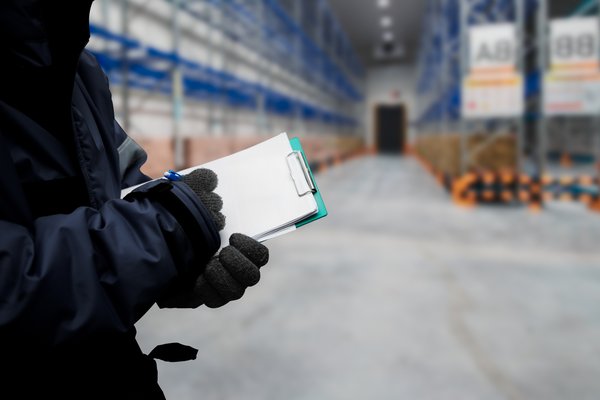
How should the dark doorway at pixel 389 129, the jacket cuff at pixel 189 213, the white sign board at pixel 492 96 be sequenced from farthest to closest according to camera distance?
1. the dark doorway at pixel 389 129
2. the white sign board at pixel 492 96
3. the jacket cuff at pixel 189 213

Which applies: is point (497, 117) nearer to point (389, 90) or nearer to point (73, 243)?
point (73, 243)

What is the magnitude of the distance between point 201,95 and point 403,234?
A: 627 centimetres

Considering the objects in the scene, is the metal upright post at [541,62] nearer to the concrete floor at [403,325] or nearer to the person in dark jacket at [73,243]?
the concrete floor at [403,325]

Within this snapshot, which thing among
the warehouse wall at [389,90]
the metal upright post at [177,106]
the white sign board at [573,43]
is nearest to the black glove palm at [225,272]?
the metal upright post at [177,106]

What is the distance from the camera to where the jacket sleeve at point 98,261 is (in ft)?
2.04

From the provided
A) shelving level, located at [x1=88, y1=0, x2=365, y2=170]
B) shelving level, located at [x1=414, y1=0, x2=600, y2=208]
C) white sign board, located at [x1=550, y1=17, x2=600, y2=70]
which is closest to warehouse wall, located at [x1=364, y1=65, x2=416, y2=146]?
shelving level, located at [x1=88, y1=0, x2=365, y2=170]

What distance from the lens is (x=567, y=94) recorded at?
599 cm

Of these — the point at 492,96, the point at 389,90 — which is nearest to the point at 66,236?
the point at 492,96

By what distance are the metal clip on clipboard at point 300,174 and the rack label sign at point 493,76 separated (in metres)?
6.13

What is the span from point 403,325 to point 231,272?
189cm

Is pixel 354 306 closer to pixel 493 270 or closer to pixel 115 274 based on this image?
pixel 493 270

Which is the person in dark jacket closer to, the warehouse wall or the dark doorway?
the warehouse wall

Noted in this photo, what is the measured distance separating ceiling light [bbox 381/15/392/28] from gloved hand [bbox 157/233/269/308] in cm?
2087

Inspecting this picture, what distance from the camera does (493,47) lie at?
248 inches
